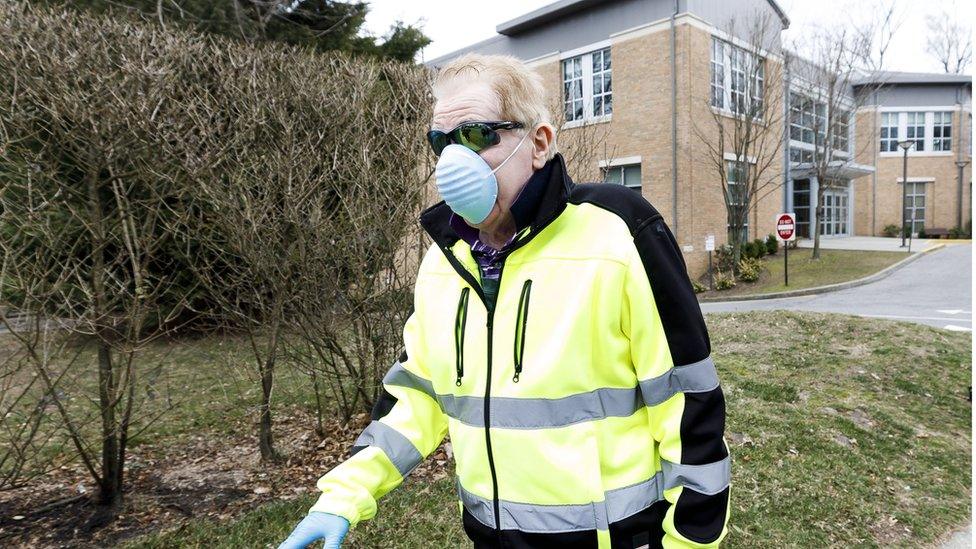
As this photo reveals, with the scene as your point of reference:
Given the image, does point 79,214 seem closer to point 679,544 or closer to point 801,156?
point 679,544

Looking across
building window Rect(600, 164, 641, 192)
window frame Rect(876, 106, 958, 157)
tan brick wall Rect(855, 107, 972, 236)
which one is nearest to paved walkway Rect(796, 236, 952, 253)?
tan brick wall Rect(855, 107, 972, 236)

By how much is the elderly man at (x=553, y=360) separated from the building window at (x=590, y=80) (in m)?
20.2

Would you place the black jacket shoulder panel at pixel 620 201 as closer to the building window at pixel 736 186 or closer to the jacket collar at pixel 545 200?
the jacket collar at pixel 545 200

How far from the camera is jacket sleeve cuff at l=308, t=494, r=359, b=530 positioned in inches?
61.8

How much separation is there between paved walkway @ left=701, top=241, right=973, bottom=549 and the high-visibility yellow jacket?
431 inches

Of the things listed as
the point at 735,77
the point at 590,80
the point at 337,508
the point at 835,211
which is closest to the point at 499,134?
the point at 337,508

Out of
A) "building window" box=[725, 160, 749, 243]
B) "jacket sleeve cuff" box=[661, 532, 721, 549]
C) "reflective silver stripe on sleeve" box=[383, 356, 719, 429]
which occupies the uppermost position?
"building window" box=[725, 160, 749, 243]

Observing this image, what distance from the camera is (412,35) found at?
43.3 feet

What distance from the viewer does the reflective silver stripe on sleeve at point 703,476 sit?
54.1 inches

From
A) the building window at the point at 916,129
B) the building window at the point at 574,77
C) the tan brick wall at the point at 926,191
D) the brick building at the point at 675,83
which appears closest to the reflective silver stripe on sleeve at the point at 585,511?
the brick building at the point at 675,83

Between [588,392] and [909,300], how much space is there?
16063mm

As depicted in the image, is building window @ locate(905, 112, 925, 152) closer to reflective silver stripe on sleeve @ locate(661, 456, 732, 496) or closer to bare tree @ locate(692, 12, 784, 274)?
bare tree @ locate(692, 12, 784, 274)

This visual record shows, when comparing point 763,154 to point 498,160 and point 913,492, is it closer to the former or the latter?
point 913,492

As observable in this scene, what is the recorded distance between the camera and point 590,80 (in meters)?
22.0
